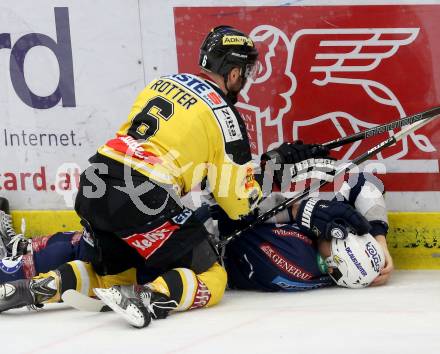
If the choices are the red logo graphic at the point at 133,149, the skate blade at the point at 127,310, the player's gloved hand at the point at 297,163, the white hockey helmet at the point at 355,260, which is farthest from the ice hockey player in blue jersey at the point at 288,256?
the skate blade at the point at 127,310

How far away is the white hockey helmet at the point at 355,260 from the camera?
12.5 feet

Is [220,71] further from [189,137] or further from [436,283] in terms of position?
[436,283]

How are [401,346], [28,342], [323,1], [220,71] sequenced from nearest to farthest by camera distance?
[401,346]
[28,342]
[220,71]
[323,1]

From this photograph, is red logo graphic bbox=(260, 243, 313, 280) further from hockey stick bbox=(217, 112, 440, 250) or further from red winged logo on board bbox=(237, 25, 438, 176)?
red winged logo on board bbox=(237, 25, 438, 176)

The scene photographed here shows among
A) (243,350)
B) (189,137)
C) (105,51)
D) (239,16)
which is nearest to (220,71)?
(189,137)

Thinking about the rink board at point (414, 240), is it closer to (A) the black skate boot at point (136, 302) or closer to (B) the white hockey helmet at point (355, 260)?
(B) the white hockey helmet at point (355, 260)

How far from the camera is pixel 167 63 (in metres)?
4.45

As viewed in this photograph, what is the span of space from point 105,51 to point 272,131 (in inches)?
34.7

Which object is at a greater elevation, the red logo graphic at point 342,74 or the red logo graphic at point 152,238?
the red logo graphic at point 342,74

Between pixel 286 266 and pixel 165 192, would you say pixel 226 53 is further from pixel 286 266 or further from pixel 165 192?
pixel 286 266

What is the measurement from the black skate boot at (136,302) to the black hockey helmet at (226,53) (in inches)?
37.1

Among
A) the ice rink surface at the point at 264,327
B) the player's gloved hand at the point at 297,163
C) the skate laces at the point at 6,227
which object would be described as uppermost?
the player's gloved hand at the point at 297,163

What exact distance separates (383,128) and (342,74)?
354 mm

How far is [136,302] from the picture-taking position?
3.24 metres
